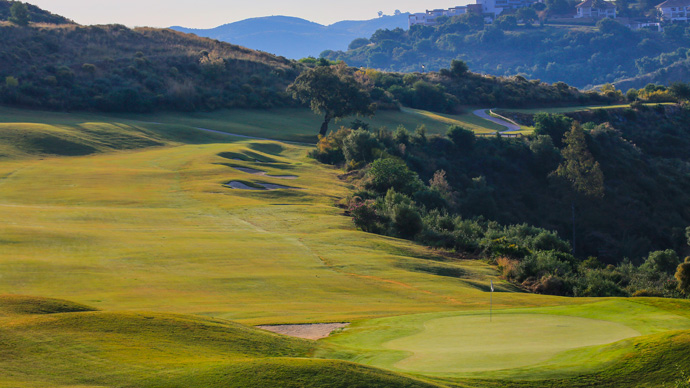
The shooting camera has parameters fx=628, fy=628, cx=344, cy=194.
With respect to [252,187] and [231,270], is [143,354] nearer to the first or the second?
[231,270]

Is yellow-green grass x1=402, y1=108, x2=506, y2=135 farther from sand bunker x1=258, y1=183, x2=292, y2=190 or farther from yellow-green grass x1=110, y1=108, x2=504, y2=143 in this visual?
sand bunker x1=258, y1=183, x2=292, y2=190

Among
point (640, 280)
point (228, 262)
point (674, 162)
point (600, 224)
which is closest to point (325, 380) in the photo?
point (228, 262)

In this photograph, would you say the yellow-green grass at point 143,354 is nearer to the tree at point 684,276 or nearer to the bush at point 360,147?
the tree at point 684,276

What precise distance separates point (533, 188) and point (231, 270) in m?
→ 43.5

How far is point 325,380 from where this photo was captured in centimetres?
849

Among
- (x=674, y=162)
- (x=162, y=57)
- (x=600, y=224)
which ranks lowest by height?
(x=600, y=224)

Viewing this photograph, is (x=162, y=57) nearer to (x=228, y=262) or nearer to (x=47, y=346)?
(x=228, y=262)

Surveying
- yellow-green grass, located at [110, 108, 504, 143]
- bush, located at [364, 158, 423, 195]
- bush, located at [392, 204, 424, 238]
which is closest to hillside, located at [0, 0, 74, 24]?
yellow-green grass, located at [110, 108, 504, 143]

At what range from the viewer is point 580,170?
5703cm

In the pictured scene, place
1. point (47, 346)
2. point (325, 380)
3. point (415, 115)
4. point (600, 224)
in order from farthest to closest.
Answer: point (415, 115)
point (600, 224)
point (47, 346)
point (325, 380)

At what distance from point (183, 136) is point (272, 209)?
27.7 metres

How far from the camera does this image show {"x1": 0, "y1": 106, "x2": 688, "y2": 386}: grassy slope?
1104cm

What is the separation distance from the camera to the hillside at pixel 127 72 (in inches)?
2662

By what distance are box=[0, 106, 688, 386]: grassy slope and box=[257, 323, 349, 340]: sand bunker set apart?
492mm
